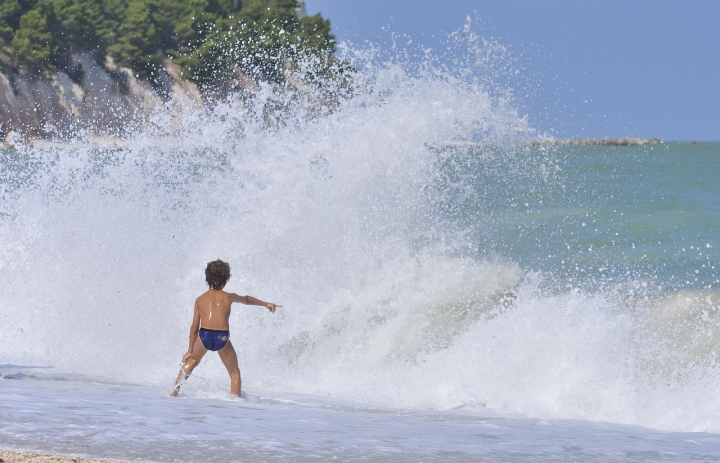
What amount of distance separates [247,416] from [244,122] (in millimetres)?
6071

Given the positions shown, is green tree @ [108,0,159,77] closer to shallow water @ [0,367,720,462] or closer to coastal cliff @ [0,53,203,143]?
coastal cliff @ [0,53,203,143]

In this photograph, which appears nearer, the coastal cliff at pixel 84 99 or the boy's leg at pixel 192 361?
the boy's leg at pixel 192 361

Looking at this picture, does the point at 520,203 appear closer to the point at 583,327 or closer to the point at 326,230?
the point at 326,230

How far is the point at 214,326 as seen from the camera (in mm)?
6262

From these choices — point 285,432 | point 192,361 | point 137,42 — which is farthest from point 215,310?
point 137,42

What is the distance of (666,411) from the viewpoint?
Answer: 7020mm

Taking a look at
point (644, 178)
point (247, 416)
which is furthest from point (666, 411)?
point (644, 178)

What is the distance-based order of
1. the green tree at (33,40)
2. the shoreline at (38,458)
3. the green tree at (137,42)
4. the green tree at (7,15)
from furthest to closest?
the green tree at (137,42) < the green tree at (7,15) < the green tree at (33,40) < the shoreline at (38,458)

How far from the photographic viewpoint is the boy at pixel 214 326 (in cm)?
626

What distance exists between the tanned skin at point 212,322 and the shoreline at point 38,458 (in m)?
1.84

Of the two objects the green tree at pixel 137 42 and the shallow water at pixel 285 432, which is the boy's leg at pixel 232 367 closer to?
the shallow water at pixel 285 432

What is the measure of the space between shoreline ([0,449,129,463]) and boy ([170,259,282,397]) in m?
1.80

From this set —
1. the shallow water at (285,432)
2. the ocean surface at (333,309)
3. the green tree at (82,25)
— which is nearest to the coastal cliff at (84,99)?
the green tree at (82,25)

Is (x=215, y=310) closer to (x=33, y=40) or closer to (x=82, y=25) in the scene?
(x=33, y=40)
